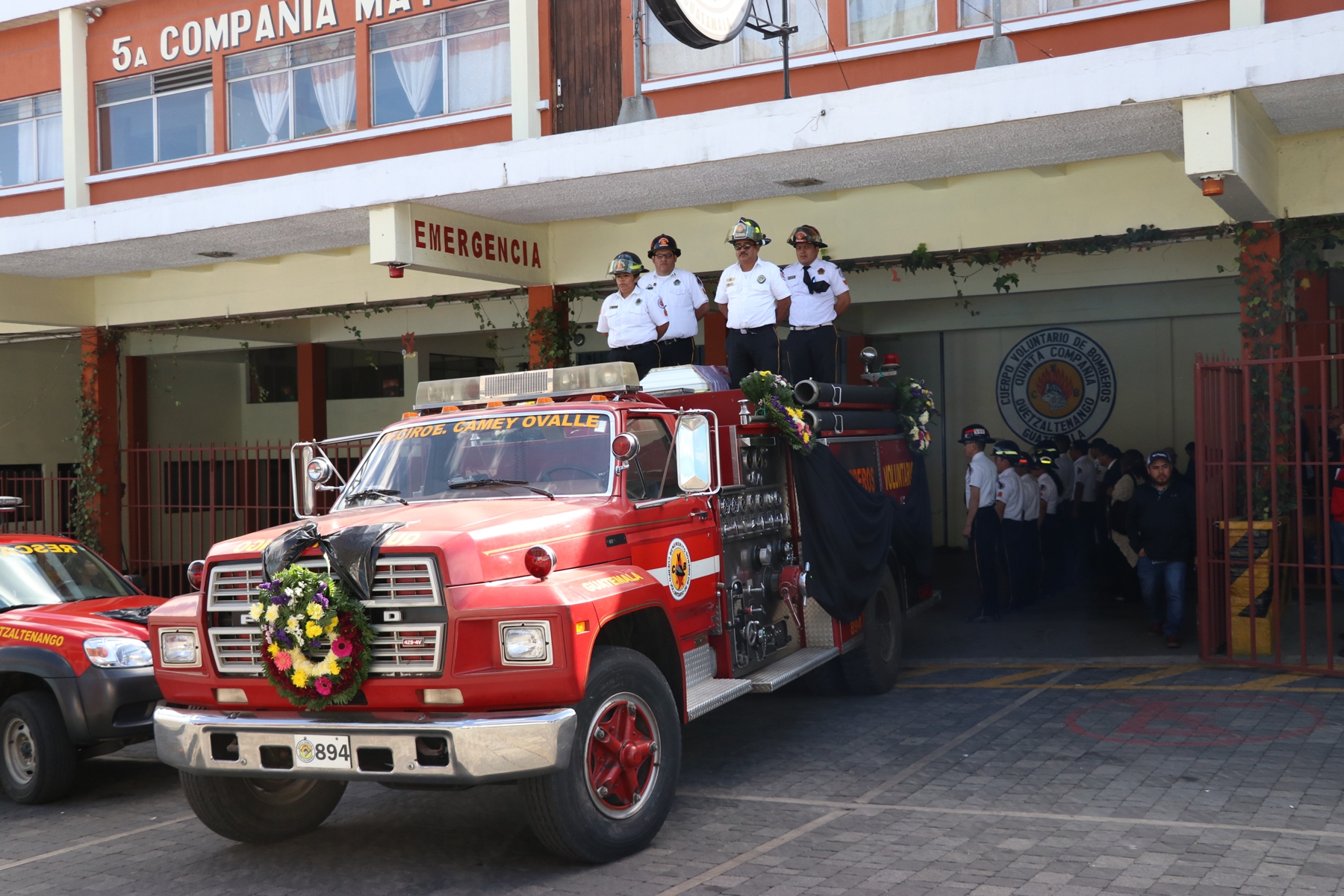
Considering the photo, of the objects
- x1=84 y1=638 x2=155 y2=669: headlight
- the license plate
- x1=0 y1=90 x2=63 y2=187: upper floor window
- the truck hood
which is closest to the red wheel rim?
the truck hood

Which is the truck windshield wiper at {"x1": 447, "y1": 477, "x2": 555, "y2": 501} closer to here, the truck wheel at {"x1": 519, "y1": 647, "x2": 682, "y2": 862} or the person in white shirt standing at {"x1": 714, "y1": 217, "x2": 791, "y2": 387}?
the truck wheel at {"x1": 519, "y1": 647, "x2": 682, "y2": 862}

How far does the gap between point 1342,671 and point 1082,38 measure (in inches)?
220

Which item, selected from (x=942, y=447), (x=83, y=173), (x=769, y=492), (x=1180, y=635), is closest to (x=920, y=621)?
(x=1180, y=635)

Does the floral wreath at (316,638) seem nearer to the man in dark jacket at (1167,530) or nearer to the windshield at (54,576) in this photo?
the windshield at (54,576)

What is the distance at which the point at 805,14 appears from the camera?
1191 cm

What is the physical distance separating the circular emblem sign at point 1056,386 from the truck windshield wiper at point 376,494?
1403 cm

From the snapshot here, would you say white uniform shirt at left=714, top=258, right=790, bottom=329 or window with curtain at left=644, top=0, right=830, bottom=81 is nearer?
white uniform shirt at left=714, top=258, right=790, bottom=329

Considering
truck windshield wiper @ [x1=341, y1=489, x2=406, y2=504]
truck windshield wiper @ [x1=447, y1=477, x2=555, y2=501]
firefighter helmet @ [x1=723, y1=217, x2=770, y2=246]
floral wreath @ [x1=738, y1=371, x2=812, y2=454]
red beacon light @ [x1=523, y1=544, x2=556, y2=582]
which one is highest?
firefighter helmet @ [x1=723, y1=217, x2=770, y2=246]

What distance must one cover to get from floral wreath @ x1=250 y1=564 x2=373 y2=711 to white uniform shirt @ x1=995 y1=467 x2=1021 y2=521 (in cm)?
874

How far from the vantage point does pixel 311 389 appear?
67.8ft

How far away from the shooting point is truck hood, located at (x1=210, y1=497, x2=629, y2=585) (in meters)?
5.46

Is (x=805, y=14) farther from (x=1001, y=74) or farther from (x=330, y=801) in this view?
(x=330, y=801)

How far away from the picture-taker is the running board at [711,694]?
6.54 m

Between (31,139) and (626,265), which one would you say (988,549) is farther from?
(31,139)
